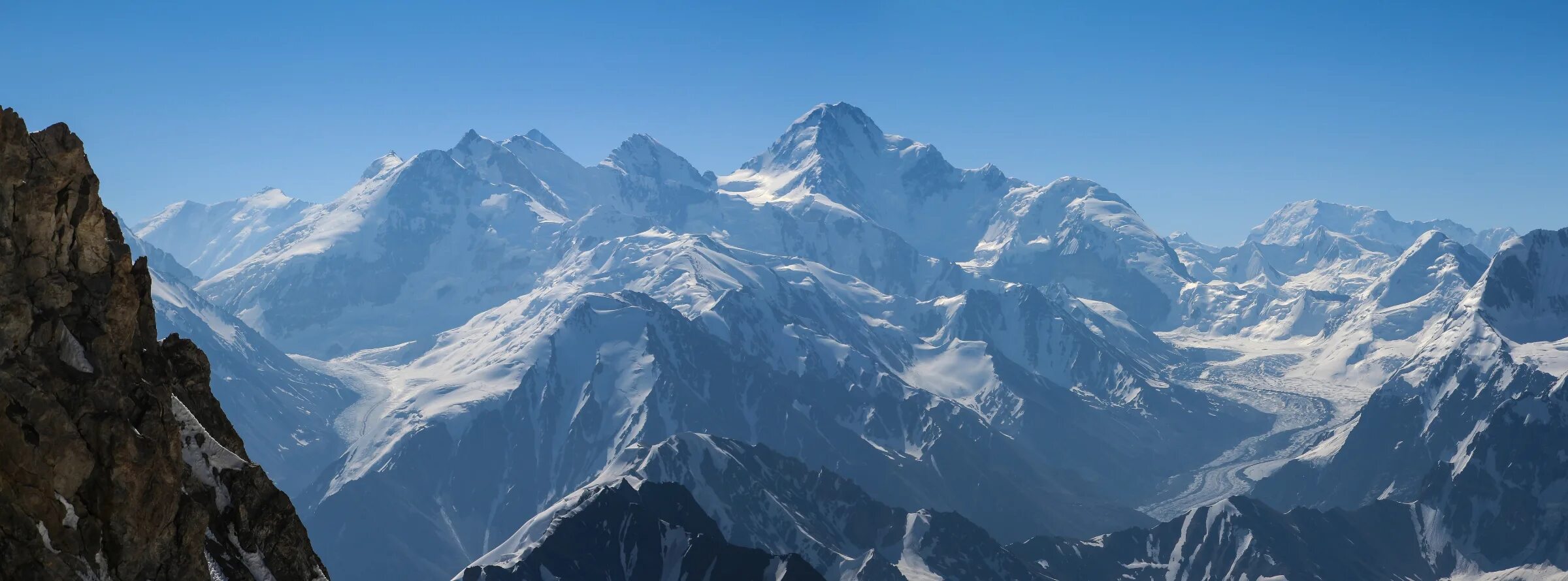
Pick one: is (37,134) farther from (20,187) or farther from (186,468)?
(186,468)

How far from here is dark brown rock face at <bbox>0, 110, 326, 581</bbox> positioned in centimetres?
4394

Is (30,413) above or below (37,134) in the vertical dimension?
below

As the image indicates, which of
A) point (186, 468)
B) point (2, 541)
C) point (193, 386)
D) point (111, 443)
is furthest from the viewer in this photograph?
point (193, 386)

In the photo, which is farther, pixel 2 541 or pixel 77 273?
pixel 77 273

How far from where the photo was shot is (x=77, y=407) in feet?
152

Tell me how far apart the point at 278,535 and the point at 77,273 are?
13.3 m

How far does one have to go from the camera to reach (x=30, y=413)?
44.2 m

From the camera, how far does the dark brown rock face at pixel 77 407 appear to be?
43.9 metres

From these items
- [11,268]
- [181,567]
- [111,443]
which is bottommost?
[181,567]

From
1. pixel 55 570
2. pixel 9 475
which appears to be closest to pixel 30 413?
pixel 9 475

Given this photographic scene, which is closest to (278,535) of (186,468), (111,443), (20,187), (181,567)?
(186,468)

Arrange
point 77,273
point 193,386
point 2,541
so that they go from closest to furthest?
point 2,541 → point 77,273 → point 193,386

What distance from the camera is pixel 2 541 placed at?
140 feet

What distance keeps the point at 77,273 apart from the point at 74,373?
401 centimetres
